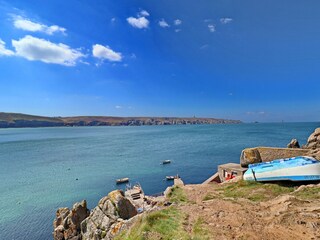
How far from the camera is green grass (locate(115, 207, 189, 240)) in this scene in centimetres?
1008

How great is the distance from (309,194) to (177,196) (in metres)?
9.22

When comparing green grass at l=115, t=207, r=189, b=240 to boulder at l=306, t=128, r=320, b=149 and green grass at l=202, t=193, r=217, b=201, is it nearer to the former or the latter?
green grass at l=202, t=193, r=217, b=201

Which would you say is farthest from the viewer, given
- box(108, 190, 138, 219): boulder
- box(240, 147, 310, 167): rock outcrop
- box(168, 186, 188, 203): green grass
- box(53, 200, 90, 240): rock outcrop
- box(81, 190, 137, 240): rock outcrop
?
box(53, 200, 90, 240): rock outcrop

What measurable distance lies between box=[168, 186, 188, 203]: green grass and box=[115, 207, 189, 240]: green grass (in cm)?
439

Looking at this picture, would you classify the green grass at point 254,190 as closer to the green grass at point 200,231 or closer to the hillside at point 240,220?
the hillside at point 240,220

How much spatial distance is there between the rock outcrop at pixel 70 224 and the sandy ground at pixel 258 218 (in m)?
18.0

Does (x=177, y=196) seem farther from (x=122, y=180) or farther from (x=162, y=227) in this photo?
(x=122, y=180)

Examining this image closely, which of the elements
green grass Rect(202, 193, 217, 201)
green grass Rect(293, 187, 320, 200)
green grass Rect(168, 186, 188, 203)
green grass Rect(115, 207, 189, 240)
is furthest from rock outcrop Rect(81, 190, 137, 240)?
green grass Rect(293, 187, 320, 200)

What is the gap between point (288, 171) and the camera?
17531 mm

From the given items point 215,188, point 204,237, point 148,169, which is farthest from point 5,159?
point 204,237

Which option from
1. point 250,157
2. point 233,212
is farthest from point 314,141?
point 233,212

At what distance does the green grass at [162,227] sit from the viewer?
10.1 metres

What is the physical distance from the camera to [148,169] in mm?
60625

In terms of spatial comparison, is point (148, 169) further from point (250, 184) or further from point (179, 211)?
point (179, 211)
